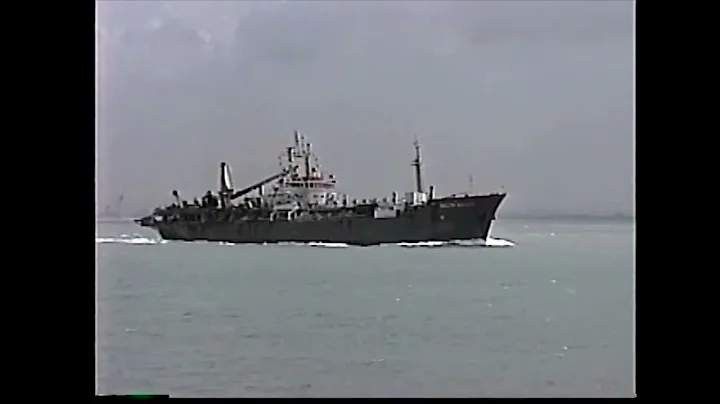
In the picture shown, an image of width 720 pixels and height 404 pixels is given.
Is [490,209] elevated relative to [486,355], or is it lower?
elevated

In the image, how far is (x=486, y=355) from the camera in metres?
3.48

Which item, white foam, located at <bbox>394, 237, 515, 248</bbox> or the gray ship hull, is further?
the gray ship hull

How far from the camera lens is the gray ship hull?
823 centimetres

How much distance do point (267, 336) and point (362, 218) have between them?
4270 mm

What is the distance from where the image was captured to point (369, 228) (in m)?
8.25

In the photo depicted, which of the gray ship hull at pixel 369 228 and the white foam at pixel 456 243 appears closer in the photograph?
the white foam at pixel 456 243

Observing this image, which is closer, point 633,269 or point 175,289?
point 633,269

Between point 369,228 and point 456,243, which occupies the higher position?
point 369,228

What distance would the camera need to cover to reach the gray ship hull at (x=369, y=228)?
27.0 ft

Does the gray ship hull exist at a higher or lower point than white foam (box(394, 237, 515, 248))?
higher

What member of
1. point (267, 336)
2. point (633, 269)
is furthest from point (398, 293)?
point (633, 269)
